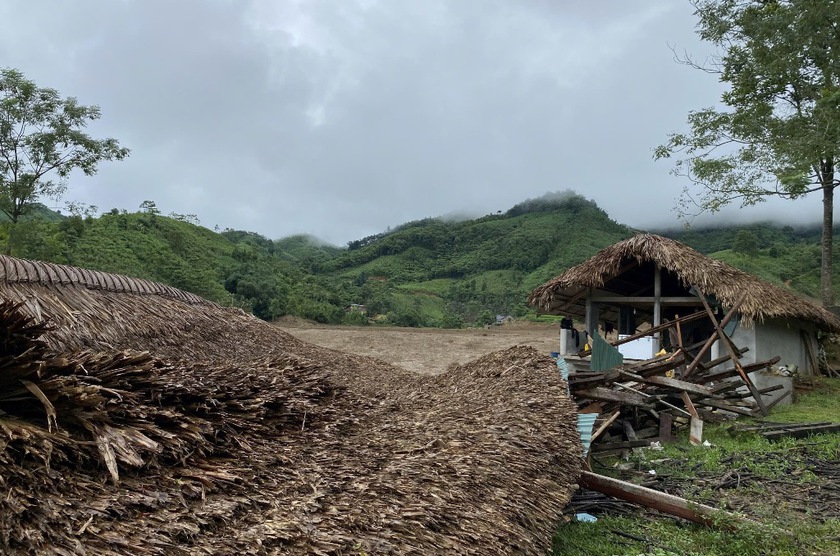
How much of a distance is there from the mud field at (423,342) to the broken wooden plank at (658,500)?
9547 millimetres

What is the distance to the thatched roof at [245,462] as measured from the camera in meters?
1.86

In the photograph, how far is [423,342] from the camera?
20.4m

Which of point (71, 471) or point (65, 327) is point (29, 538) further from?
point (65, 327)

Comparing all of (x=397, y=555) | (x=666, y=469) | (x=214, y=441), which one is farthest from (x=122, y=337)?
(x=666, y=469)

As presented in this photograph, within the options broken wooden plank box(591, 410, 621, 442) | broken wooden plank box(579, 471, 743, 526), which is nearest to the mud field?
broken wooden plank box(591, 410, 621, 442)

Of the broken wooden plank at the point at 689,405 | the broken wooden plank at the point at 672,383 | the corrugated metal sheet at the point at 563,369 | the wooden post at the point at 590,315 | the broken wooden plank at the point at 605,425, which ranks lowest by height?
the broken wooden plank at the point at 605,425

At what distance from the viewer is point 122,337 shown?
570 centimetres

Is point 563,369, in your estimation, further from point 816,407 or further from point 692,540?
point 816,407

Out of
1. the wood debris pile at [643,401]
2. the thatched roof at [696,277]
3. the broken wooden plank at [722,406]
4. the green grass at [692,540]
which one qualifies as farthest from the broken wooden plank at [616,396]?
the thatched roof at [696,277]

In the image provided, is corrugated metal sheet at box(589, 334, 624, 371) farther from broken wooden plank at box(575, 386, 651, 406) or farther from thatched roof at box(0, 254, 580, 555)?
thatched roof at box(0, 254, 580, 555)

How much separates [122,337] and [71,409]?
3933 mm

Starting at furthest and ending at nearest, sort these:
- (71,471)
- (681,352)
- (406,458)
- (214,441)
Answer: (681,352)
(406,458)
(214,441)
(71,471)

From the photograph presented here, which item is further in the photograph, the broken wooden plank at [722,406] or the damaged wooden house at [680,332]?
the broken wooden plank at [722,406]

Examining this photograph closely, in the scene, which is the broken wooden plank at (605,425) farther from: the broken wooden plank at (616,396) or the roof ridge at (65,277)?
the roof ridge at (65,277)
